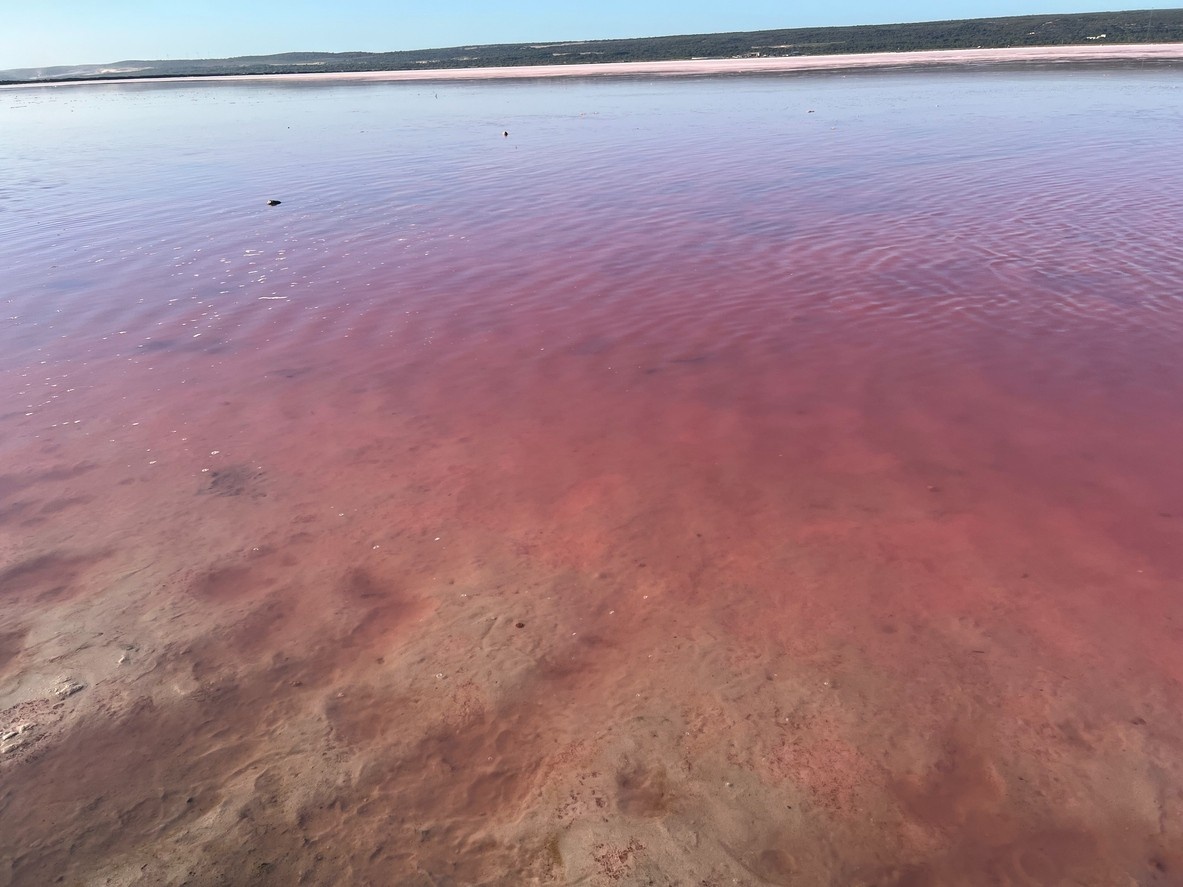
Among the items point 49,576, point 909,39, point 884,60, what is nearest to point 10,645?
point 49,576

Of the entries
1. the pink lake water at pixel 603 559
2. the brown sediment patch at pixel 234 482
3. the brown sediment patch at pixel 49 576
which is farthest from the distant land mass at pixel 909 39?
the brown sediment patch at pixel 49 576

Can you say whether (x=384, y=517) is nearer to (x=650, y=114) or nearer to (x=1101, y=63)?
(x=650, y=114)

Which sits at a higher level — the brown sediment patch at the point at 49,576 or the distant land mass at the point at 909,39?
the brown sediment patch at the point at 49,576

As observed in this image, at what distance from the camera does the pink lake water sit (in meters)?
3.34

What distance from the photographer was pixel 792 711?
12.6ft

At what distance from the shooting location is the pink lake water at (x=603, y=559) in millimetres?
3344

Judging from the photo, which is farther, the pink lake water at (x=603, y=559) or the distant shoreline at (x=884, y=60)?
the distant shoreline at (x=884, y=60)

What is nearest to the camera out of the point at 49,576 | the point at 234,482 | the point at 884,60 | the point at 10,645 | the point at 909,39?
the point at 10,645

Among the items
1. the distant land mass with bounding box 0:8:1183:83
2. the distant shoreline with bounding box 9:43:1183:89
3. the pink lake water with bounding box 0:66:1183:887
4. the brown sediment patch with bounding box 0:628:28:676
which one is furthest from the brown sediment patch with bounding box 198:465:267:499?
the distant land mass with bounding box 0:8:1183:83

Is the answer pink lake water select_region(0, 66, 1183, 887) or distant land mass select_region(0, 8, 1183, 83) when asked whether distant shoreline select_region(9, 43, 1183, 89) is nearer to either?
distant land mass select_region(0, 8, 1183, 83)

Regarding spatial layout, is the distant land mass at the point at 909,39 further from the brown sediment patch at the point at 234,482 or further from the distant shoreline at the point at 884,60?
the brown sediment patch at the point at 234,482

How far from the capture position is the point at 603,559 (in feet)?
16.4

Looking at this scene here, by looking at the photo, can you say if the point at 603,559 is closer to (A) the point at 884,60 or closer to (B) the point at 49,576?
(B) the point at 49,576

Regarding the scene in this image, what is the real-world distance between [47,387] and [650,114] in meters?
25.7
